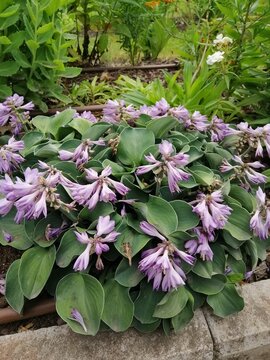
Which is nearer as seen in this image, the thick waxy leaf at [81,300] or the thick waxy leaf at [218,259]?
the thick waxy leaf at [81,300]

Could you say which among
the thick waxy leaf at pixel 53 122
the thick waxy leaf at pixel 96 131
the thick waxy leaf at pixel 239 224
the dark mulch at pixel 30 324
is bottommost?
the dark mulch at pixel 30 324

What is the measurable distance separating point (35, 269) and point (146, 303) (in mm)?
404

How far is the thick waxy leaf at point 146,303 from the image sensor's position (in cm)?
147

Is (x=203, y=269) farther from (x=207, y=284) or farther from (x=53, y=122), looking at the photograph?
(x=53, y=122)

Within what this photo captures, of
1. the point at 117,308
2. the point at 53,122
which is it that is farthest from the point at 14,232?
the point at 53,122

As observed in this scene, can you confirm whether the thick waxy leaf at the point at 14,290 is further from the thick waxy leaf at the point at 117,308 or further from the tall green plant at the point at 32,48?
the tall green plant at the point at 32,48

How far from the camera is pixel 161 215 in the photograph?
1.52 m

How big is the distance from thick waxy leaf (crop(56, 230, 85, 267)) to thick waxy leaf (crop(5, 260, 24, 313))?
18cm

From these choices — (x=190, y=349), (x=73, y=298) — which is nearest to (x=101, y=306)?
(x=73, y=298)

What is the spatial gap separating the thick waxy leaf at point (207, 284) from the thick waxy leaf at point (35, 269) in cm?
51

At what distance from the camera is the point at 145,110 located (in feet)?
6.66

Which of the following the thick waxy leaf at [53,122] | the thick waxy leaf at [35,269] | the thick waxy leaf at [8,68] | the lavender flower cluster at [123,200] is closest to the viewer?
the lavender flower cluster at [123,200]

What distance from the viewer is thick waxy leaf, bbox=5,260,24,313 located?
1.50 m

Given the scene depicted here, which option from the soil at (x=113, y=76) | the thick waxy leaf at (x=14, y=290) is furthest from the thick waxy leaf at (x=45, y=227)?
the soil at (x=113, y=76)
